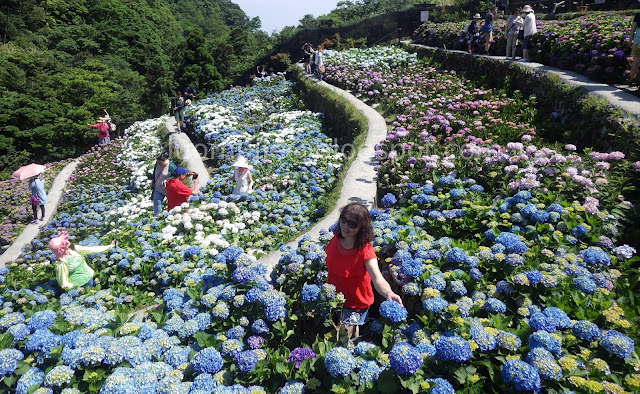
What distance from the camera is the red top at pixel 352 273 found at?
98.9 inches

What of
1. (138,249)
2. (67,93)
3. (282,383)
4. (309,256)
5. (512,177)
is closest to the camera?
(282,383)

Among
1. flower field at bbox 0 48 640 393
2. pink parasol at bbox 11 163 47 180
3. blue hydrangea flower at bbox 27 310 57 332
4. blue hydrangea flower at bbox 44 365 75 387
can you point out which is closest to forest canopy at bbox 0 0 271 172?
pink parasol at bbox 11 163 47 180

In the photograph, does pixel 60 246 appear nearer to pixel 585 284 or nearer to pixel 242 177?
pixel 242 177

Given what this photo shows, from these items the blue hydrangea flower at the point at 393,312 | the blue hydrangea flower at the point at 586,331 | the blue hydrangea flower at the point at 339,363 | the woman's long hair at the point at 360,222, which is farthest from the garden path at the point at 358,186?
the blue hydrangea flower at the point at 586,331

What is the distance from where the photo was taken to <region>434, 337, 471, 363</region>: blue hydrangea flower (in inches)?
68.6

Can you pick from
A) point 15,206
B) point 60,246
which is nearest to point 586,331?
point 60,246

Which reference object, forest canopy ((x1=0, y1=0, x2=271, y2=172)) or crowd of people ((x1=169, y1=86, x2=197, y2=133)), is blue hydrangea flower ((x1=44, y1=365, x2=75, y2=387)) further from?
forest canopy ((x1=0, y1=0, x2=271, y2=172))

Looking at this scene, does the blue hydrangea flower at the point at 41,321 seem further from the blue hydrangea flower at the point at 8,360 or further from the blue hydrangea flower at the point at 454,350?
the blue hydrangea flower at the point at 454,350

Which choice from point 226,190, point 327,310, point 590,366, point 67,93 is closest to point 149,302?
point 327,310

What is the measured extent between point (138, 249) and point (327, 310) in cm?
294

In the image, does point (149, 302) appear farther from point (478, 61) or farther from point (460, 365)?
point (478, 61)

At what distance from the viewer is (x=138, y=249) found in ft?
14.6

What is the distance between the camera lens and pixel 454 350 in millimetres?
1748

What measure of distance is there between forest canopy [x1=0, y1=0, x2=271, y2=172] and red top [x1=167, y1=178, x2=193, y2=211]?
1748cm
